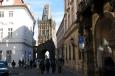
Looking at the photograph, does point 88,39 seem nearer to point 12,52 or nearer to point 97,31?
point 97,31

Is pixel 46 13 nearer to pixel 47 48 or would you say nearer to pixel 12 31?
pixel 47 48

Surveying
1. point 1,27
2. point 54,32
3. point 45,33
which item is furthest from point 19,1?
point 54,32

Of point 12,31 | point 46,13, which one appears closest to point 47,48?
point 46,13

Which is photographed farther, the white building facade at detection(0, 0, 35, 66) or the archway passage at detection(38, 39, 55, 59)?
the archway passage at detection(38, 39, 55, 59)

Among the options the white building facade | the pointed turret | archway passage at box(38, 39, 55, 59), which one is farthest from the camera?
the pointed turret

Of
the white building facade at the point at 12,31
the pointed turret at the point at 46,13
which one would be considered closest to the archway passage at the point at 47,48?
the pointed turret at the point at 46,13

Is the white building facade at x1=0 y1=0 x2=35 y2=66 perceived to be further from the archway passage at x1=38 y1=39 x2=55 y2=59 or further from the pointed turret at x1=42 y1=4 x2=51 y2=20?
the pointed turret at x1=42 y1=4 x2=51 y2=20

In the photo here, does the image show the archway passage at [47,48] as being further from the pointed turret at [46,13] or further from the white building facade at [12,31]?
the white building facade at [12,31]

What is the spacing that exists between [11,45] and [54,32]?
3283 inches

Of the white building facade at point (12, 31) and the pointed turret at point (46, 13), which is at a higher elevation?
the pointed turret at point (46, 13)

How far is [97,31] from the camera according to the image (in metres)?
19.3

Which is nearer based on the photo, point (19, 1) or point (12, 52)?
point (12, 52)

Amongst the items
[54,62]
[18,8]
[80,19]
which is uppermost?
[18,8]

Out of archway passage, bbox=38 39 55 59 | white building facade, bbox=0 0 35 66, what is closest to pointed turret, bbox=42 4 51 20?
archway passage, bbox=38 39 55 59
